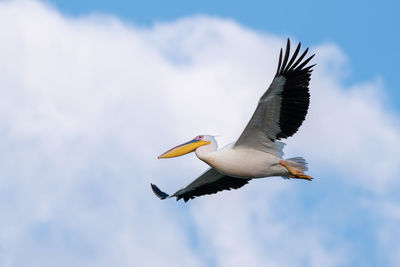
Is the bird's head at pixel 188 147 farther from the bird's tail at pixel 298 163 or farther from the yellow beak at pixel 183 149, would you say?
the bird's tail at pixel 298 163

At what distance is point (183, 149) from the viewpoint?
1505 centimetres

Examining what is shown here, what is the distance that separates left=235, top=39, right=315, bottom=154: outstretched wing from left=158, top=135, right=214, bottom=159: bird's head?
4.11 ft

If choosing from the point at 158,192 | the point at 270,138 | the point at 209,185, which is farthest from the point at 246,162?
the point at 158,192

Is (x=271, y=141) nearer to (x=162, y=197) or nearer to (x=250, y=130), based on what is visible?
(x=250, y=130)

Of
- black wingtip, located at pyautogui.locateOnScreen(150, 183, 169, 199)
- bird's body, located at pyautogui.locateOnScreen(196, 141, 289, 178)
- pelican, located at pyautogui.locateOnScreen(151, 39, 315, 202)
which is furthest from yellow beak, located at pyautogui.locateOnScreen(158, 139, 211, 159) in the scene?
black wingtip, located at pyautogui.locateOnScreen(150, 183, 169, 199)

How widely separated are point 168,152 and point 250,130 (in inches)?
81.8

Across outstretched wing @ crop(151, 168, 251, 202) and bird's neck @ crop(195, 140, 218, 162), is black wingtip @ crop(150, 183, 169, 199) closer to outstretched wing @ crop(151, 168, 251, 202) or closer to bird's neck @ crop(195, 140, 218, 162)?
outstretched wing @ crop(151, 168, 251, 202)

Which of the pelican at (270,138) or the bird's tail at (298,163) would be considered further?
the bird's tail at (298,163)

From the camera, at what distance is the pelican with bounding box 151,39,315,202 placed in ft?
43.2

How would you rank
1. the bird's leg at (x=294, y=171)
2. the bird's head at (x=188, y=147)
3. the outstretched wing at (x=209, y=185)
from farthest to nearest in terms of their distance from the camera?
the outstretched wing at (x=209, y=185)
the bird's head at (x=188, y=147)
the bird's leg at (x=294, y=171)

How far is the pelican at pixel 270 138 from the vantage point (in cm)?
1317

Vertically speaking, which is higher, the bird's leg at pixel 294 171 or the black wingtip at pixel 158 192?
the black wingtip at pixel 158 192

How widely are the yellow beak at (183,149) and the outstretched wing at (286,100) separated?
4.37 ft

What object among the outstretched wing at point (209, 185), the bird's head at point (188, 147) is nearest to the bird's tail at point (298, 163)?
the bird's head at point (188, 147)
